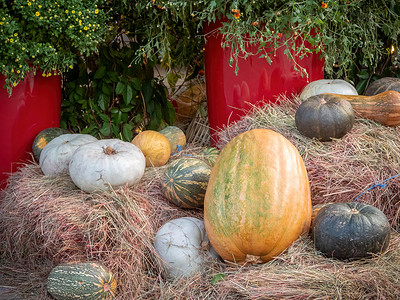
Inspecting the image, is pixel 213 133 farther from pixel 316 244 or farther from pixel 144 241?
pixel 316 244

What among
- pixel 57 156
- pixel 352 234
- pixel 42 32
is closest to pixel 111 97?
pixel 42 32

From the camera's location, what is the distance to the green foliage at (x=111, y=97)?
4.31 meters

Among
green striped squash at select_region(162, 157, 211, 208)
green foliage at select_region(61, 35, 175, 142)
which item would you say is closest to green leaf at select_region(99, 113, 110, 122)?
green foliage at select_region(61, 35, 175, 142)

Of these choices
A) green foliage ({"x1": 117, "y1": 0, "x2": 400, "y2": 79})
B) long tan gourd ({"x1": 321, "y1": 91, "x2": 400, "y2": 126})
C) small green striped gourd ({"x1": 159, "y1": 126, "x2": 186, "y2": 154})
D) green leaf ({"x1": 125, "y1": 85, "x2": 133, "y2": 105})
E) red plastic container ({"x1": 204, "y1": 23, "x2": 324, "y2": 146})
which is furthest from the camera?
green leaf ({"x1": 125, "y1": 85, "x2": 133, "y2": 105})

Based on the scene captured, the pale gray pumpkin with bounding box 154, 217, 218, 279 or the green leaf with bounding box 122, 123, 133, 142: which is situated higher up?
the green leaf with bounding box 122, 123, 133, 142

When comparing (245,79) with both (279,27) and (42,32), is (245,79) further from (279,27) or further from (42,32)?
(42,32)

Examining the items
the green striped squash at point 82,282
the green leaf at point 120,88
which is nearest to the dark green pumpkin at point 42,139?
the green leaf at point 120,88

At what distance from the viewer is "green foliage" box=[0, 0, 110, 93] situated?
10.9 ft

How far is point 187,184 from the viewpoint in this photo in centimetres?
292

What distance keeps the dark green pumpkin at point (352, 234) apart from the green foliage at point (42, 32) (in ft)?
7.31

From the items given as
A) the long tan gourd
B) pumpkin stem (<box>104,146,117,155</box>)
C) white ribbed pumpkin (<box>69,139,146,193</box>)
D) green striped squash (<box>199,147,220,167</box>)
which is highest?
the long tan gourd

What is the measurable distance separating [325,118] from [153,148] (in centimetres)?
126

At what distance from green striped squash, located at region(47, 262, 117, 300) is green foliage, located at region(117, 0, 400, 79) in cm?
172

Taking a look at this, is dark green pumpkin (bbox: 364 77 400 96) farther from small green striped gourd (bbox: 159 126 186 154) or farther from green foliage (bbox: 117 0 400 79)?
small green striped gourd (bbox: 159 126 186 154)
